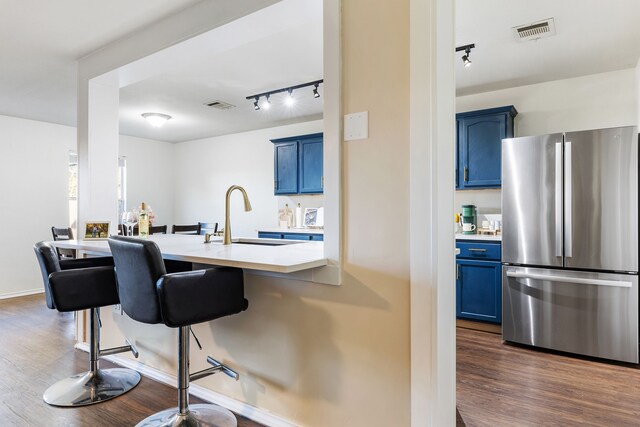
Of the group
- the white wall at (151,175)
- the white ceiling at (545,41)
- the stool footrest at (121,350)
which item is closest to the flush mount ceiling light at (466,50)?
the white ceiling at (545,41)

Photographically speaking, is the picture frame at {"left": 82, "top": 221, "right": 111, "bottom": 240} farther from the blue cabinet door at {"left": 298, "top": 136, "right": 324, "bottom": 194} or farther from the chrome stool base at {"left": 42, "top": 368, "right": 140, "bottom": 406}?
the blue cabinet door at {"left": 298, "top": 136, "right": 324, "bottom": 194}

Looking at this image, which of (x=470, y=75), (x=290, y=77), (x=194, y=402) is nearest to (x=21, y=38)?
(x=290, y=77)

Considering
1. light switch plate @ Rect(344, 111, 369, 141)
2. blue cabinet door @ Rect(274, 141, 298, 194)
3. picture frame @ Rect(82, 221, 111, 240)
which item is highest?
blue cabinet door @ Rect(274, 141, 298, 194)

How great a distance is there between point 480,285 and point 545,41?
2.08 m

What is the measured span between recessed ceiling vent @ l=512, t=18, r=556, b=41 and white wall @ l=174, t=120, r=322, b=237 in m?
2.98

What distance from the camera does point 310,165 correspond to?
5035 mm

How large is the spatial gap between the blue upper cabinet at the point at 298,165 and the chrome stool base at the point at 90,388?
3.10 meters

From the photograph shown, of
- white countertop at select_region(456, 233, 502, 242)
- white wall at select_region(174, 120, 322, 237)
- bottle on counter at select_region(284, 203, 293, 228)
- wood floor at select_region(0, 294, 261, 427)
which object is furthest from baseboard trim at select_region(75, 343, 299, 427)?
white wall at select_region(174, 120, 322, 237)

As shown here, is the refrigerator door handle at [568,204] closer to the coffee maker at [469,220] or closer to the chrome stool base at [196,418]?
the coffee maker at [469,220]

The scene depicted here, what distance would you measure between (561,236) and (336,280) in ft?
7.22

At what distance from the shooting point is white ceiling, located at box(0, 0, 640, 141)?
7.70ft

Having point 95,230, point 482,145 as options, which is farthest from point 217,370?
point 482,145

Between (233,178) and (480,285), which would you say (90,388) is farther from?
(233,178)

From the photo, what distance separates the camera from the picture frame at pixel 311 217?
17.0ft
